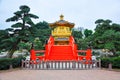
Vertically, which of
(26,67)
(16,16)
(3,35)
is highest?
(16,16)

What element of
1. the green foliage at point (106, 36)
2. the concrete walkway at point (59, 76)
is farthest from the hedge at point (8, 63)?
the green foliage at point (106, 36)

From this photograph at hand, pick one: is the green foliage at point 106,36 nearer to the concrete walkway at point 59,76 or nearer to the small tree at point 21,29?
the small tree at point 21,29

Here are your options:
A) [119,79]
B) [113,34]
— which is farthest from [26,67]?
[113,34]

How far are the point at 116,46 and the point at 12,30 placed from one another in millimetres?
10956

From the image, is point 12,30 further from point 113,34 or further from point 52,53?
point 113,34

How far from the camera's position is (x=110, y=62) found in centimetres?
1514

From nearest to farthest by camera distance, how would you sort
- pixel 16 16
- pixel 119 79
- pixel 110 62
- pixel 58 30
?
1. pixel 119 79
2. pixel 110 62
3. pixel 16 16
4. pixel 58 30

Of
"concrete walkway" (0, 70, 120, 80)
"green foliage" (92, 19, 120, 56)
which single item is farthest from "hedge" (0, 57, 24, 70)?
"green foliage" (92, 19, 120, 56)

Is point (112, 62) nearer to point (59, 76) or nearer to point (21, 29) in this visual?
point (59, 76)

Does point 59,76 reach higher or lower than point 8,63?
lower

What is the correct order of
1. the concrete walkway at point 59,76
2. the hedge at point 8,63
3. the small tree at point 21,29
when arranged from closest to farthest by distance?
the concrete walkway at point 59,76 < the hedge at point 8,63 < the small tree at point 21,29

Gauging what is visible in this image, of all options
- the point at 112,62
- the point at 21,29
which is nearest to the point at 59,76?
the point at 112,62

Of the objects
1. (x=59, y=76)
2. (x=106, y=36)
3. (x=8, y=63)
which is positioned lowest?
(x=59, y=76)

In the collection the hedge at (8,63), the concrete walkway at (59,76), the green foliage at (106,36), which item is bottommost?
the concrete walkway at (59,76)
